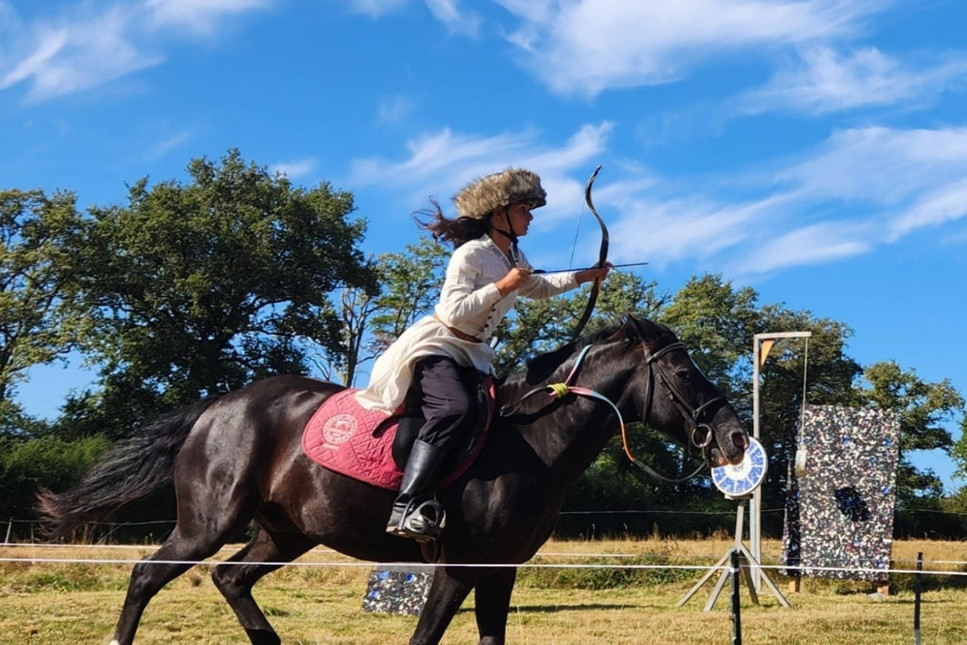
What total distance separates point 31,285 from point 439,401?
1345 inches

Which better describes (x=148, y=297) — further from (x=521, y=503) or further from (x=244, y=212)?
(x=521, y=503)

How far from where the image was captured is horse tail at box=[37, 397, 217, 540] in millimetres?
6574

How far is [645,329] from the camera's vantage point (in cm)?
553

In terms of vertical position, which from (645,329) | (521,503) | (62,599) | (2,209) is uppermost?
(2,209)

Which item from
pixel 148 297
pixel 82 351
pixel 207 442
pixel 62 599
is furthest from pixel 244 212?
pixel 207 442

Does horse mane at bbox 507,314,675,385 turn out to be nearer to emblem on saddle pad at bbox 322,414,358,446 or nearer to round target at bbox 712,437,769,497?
emblem on saddle pad at bbox 322,414,358,446

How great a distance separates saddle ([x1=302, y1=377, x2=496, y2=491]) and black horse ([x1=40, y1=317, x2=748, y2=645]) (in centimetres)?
7

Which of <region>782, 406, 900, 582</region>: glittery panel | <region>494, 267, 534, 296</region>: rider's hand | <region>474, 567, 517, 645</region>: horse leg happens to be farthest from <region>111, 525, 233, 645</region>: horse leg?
<region>782, 406, 900, 582</region>: glittery panel

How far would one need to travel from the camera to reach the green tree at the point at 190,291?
36094 millimetres

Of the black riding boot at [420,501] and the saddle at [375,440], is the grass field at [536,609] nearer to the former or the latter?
the saddle at [375,440]

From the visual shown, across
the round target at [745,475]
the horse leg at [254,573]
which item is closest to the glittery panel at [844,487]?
the round target at [745,475]

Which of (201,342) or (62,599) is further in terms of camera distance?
(201,342)

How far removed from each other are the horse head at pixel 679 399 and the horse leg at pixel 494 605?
3.69ft

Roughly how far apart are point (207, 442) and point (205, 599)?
6154 mm
